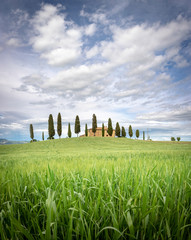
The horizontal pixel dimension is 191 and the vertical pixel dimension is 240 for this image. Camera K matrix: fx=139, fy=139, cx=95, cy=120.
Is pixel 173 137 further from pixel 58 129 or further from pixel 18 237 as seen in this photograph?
pixel 18 237

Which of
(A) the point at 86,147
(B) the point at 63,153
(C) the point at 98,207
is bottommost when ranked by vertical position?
(A) the point at 86,147

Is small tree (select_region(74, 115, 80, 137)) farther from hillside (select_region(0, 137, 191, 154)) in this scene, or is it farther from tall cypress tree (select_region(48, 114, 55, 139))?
hillside (select_region(0, 137, 191, 154))

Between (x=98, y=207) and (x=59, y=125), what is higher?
(x=59, y=125)

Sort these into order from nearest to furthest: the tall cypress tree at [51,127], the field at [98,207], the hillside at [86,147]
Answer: the field at [98,207]
the hillside at [86,147]
the tall cypress tree at [51,127]

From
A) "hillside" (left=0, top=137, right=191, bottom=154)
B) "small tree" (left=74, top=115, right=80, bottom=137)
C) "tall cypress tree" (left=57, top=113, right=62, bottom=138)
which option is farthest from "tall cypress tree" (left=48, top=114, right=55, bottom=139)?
"hillside" (left=0, top=137, right=191, bottom=154)

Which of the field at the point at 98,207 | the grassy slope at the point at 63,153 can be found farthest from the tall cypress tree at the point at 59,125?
the field at the point at 98,207

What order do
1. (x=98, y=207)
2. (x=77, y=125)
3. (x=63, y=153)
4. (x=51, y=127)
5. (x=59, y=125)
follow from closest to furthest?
(x=98, y=207), (x=63, y=153), (x=51, y=127), (x=59, y=125), (x=77, y=125)

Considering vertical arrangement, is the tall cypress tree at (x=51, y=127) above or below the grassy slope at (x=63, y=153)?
above

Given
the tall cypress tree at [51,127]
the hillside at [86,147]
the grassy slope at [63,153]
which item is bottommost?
the hillside at [86,147]

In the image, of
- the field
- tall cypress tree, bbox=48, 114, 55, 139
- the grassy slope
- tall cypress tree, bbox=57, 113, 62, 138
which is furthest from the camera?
tall cypress tree, bbox=57, 113, 62, 138

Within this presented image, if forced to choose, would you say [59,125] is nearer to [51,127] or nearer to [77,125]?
[51,127]

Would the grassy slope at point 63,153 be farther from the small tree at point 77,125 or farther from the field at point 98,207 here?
the small tree at point 77,125

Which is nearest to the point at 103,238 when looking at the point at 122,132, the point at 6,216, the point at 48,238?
the point at 48,238

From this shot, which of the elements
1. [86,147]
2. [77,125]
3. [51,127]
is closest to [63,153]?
[86,147]
